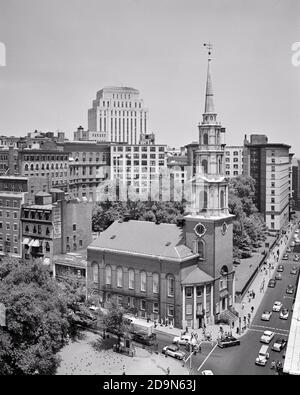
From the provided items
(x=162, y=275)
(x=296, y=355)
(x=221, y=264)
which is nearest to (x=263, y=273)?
(x=221, y=264)

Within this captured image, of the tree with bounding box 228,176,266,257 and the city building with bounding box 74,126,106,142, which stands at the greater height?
the city building with bounding box 74,126,106,142

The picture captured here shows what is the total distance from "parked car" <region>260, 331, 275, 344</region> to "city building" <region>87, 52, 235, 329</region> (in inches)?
148

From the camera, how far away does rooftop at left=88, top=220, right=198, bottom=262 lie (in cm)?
3341

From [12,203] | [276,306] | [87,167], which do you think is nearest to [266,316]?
[276,306]

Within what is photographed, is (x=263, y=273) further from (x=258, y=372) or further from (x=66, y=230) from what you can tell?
(x=258, y=372)

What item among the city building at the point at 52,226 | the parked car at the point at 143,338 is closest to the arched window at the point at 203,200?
the parked car at the point at 143,338

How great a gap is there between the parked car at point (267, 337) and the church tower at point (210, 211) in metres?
4.30

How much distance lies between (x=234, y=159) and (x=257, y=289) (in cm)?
3954

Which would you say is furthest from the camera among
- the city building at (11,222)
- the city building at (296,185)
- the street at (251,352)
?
the city building at (296,185)

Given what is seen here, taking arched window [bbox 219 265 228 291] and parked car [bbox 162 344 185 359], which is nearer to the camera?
parked car [bbox 162 344 185 359]

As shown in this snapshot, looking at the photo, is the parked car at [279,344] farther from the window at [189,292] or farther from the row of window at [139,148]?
the row of window at [139,148]

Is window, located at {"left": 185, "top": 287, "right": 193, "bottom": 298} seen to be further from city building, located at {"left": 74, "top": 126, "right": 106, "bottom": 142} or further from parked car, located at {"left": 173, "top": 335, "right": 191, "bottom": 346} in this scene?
city building, located at {"left": 74, "top": 126, "right": 106, "bottom": 142}

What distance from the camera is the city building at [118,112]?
4175 cm

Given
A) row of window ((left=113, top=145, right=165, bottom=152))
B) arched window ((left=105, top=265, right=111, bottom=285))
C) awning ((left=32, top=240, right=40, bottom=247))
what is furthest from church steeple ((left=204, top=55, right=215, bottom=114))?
row of window ((left=113, top=145, right=165, bottom=152))
